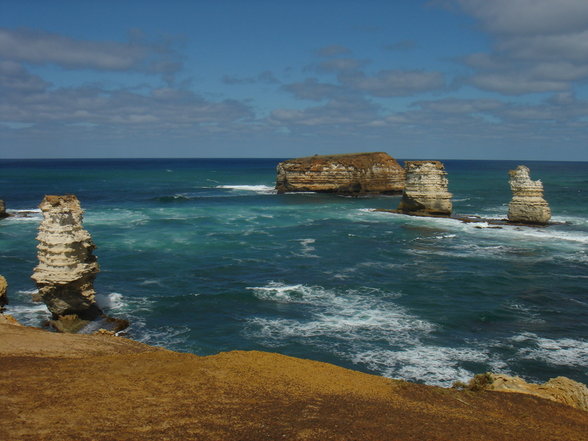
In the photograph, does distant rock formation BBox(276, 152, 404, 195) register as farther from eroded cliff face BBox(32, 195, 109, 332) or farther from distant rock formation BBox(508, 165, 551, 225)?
eroded cliff face BBox(32, 195, 109, 332)

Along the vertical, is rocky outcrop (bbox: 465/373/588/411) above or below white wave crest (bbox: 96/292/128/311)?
above

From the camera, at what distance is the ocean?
22.5 m

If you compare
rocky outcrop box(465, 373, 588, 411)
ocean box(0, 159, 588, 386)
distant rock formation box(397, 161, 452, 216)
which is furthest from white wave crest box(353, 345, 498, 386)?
distant rock formation box(397, 161, 452, 216)

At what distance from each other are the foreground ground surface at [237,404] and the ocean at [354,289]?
831 cm

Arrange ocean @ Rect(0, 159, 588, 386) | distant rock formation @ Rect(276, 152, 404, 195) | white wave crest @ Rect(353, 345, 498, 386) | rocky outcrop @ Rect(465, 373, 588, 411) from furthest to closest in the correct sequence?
distant rock formation @ Rect(276, 152, 404, 195) → ocean @ Rect(0, 159, 588, 386) → white wave crest @ Rect(353, 345, 498, 386) → rocky outcrop @ Rect(465, 373, 588, 411)

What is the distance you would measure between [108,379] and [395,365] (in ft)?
41.8

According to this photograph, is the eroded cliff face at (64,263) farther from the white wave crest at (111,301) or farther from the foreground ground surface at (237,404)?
the foreground ground surface at (237,404)

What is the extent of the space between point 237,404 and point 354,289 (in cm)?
2171

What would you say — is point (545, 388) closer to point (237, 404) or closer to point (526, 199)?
point (237, 404)

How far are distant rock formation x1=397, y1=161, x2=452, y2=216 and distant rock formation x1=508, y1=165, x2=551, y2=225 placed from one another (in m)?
9.19

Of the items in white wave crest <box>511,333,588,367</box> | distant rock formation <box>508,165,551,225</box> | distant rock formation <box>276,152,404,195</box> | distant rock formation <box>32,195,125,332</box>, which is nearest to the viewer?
white wave crest <box>511,333,588,367</box>

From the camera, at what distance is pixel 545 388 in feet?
42.2

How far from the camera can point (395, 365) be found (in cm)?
2080

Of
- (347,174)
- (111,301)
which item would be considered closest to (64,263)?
(111,301)
